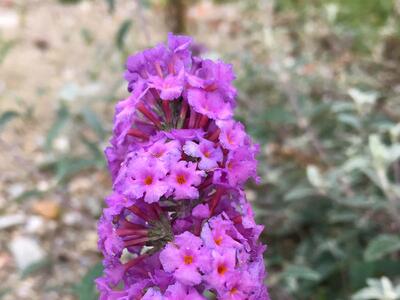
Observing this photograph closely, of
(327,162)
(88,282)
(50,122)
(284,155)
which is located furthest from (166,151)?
(50,122)

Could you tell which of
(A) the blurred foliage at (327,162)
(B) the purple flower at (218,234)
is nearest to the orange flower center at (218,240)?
(B) the purple flower at (218,234)

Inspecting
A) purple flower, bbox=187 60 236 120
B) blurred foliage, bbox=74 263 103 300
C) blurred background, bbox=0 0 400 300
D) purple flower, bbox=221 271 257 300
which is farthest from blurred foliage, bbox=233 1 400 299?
purple flower, bbox=221 271 257 300

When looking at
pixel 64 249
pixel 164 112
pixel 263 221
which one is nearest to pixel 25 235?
pixel 64 249

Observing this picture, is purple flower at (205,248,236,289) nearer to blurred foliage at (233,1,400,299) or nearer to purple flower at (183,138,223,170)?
purple flower at (183,138,223,170)

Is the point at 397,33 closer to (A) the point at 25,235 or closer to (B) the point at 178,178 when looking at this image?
(A) the point at 25,235

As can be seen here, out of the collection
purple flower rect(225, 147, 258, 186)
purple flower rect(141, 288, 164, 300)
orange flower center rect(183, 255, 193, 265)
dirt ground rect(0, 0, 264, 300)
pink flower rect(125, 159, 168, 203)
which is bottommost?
purple flower rect(141, 288, 164, 300)

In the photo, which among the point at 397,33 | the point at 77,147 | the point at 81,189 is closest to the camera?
the point at 397,33
